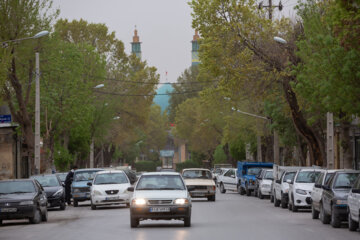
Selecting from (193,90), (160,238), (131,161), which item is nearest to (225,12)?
(160,238)

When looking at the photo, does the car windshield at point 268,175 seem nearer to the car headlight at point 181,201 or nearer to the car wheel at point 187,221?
the car wheel at point 187,221

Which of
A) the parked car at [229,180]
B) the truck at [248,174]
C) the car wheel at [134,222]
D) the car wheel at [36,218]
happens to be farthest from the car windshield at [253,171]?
the car wheel at [134,222]

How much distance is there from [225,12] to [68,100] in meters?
18.2

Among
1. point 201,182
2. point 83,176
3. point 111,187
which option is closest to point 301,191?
point 111,187

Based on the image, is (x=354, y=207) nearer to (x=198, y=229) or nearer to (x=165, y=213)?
(x=198, y=229)

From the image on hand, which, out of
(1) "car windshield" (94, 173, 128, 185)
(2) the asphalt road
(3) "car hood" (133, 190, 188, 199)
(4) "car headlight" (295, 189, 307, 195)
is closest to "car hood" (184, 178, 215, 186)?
(1) "car windshield" (94, 173, 128, 185)

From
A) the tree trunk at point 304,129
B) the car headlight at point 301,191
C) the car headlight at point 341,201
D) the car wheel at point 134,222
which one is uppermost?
the tree trunk at point 304,129

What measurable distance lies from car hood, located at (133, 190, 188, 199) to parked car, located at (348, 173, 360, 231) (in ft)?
14.1

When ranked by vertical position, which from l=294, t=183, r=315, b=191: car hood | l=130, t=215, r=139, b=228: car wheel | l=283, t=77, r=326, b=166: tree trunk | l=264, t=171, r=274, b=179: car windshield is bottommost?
l=130, t=215, r=139, b=228: car wheel

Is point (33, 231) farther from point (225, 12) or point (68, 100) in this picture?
point (68, 100)

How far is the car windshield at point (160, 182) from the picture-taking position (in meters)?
23.2

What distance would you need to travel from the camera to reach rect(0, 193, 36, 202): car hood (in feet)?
84.1

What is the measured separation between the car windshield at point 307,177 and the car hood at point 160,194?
10127 mm

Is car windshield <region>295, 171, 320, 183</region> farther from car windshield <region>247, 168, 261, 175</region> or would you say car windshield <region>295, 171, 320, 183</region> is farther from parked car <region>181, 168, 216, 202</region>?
car windshield <region>247, 168, 261, 175</region>
